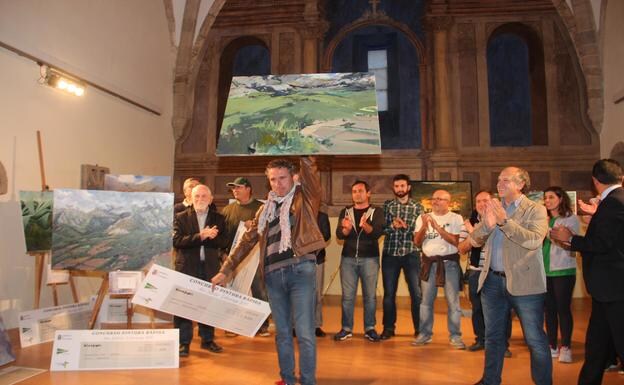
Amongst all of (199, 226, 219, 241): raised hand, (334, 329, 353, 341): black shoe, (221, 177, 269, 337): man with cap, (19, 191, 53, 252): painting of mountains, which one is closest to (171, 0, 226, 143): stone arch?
(19, 191, 53, 252): painting of mountains

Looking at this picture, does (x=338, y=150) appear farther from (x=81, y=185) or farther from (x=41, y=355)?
(x=81, y=185)

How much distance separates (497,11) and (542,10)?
2.66ft

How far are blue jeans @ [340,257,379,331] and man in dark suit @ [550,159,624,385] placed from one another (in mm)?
2237

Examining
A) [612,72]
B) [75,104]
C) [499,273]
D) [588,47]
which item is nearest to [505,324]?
[499,273]

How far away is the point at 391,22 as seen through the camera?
987 centimetres

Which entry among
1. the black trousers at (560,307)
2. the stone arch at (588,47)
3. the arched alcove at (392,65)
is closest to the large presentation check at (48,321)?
the black trousers at (560,307)

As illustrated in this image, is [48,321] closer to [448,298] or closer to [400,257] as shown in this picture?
[400,257]

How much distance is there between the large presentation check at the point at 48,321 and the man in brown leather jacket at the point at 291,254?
2.88 m

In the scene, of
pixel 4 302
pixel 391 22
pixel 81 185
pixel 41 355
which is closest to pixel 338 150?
pixel 41 355

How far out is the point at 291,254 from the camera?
10.6 ft

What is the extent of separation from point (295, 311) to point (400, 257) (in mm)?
2276

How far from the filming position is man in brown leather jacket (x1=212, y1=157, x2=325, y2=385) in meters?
3.20

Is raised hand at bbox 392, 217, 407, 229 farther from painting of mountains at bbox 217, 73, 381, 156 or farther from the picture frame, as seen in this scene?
the picture frame

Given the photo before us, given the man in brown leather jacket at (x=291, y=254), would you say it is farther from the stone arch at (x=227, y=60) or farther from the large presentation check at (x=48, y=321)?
the stone arch at (x=227, y=60)
